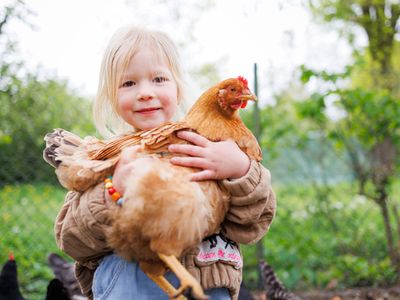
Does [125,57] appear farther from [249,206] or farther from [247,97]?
[249,206]

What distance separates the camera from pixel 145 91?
1.53m

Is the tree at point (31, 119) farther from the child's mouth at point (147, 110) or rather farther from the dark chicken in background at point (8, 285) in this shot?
the child's mouth at point (147, 110)

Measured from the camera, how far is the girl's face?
5.06ft

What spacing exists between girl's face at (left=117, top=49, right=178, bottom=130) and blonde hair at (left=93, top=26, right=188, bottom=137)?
23mm

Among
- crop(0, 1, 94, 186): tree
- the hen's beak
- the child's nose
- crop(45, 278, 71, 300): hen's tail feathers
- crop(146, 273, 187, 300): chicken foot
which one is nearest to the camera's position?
crop(146, 273, 187, 300): chicken foot

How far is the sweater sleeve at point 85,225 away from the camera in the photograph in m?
1.36

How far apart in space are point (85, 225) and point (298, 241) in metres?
3.34

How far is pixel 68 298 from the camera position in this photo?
271 cm

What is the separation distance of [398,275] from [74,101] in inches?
132

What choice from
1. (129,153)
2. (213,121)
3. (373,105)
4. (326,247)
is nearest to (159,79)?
(213,121)

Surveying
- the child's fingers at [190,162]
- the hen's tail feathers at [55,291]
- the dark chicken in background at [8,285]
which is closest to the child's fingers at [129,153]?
the child's fingers at [190,162]

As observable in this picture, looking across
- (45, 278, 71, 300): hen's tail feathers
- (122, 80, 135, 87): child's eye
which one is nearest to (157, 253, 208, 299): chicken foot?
(122, 80, 135, 87): child's eye

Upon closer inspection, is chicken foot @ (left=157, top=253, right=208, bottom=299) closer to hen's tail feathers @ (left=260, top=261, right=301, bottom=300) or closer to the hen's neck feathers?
the hen's neck feathers

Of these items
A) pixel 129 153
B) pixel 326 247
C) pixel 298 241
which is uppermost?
pixel 129 153
